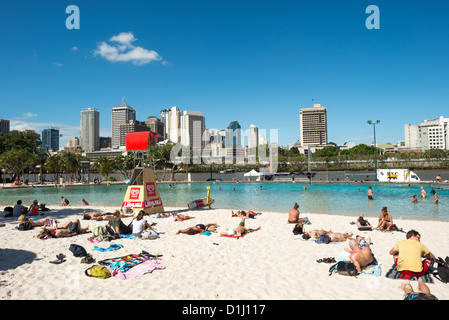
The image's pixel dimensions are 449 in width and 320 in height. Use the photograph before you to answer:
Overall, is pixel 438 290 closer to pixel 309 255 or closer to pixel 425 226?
pixel 309 255

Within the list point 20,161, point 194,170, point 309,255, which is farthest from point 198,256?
point 194,170

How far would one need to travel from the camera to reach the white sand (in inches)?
221

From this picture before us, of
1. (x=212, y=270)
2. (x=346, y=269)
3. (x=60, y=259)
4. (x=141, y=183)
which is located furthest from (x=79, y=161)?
(x=346, y=269)

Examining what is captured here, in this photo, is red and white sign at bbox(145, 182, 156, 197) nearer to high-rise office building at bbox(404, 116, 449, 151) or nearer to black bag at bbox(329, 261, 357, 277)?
black bag at bbox(329, 261, 357, 277)

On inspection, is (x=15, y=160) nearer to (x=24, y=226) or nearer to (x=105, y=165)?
(x=105, y=165)

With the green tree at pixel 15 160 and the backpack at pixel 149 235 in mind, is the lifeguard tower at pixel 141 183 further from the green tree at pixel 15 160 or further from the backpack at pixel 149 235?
the green tree at pixel 15 160

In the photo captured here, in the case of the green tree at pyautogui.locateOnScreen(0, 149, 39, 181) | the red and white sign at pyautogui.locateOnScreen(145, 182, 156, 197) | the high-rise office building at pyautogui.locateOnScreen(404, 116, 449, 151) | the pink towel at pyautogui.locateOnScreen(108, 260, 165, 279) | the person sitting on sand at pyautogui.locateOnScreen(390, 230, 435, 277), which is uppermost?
the high-rise office building at pyautogui.locateOnScreen(404, 116, 449, 151)

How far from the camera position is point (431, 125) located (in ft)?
591

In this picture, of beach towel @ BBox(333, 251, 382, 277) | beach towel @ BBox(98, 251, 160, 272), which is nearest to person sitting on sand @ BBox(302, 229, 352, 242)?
beach towel @ BBox(333, 251, 382, 277)

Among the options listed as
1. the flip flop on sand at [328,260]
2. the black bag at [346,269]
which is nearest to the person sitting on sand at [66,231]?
the flip flop on sand at [328,260]

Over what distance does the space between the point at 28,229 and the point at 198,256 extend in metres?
8.43

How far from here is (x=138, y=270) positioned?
6.73m

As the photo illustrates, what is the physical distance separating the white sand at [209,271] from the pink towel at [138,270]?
169 mm

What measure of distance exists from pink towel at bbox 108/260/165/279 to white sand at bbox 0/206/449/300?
169 mm
